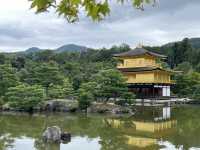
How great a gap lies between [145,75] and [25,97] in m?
13.9

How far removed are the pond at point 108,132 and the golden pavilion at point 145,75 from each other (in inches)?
461

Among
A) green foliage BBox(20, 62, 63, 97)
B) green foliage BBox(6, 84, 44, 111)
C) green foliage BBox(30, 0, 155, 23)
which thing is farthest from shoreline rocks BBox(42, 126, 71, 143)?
green foliage BBox(20, 62, 63, 97)

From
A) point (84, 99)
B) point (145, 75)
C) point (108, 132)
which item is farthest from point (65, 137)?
point (145, 75)

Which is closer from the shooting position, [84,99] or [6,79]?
[84,99]

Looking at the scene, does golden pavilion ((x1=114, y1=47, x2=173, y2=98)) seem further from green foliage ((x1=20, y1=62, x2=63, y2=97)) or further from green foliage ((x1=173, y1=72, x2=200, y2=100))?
green foliage ((x1=20, y1=62, x2=63, y2=97))

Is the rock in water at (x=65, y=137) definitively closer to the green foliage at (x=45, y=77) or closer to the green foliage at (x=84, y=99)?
the green foliage at (x=84, y=99)

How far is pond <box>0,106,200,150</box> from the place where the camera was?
1340cm

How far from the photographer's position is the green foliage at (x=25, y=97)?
963 inches

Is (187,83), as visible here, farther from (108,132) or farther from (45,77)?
(108,132)

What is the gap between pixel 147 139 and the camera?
15008 mm

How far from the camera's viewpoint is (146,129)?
18.1 metres

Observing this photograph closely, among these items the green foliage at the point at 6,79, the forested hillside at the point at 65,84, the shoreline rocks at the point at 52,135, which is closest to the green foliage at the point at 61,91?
the forested hillside at the point at 65,84

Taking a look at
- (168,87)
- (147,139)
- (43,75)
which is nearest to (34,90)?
(43,75)

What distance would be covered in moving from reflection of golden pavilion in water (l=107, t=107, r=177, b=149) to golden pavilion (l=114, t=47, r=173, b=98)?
11.9 meters
